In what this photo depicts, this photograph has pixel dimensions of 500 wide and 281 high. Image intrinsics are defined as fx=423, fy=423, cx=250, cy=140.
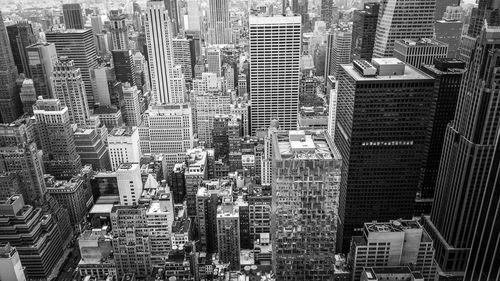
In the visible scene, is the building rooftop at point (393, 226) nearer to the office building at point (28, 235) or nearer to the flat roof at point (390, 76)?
the flat roof at point (390, 76)

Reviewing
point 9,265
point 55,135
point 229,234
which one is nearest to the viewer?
point 9,265

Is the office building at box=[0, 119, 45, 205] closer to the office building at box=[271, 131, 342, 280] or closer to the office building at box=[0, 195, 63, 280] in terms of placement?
the office building at box=[0, 195, 63, 280]

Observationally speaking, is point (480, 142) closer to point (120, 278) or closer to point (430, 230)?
point (430, 230)

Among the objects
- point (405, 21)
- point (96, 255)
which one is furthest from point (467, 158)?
point (96, 255)

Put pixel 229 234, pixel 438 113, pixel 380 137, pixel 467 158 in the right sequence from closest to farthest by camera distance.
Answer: pixel 380 137 < pixel 467 158 < pixel 229 234 < pixel 438 113

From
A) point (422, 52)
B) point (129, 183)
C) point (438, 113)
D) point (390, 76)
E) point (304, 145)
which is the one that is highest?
point (422, 52)

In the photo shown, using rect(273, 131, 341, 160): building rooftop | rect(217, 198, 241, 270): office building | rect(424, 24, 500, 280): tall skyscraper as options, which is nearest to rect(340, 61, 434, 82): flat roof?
rect(424, 24, 500, 280): tall skyscraper

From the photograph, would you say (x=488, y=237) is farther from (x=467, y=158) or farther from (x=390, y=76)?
(x=390, y=76)
